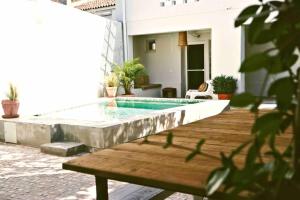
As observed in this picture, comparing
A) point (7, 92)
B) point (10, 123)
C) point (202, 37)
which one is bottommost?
point (10, 123)

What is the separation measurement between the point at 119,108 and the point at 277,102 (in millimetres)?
11666

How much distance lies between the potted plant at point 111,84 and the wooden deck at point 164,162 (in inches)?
462

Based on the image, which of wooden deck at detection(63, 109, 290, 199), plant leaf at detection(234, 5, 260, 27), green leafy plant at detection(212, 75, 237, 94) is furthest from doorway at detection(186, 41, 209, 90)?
plant leaf at detection(234, 5, 260, 27)

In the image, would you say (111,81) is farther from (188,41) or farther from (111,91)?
(188,41)

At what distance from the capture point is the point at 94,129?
23.0 feet

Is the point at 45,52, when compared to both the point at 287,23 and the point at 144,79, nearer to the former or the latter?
the point at 144,79

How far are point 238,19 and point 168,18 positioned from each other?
14.5 meters

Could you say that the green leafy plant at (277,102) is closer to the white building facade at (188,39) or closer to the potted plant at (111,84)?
the white building facade at (188,39)

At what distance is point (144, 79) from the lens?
658 inches

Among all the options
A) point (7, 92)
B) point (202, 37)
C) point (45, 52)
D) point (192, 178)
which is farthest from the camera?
point (202, 37)

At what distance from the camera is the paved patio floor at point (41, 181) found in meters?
4.76

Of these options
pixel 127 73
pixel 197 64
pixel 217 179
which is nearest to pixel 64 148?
pixel 217 179

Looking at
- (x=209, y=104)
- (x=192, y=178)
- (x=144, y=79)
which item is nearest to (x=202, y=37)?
(x=144, y=79)

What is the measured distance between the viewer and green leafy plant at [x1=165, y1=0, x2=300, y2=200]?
765 millimetres
